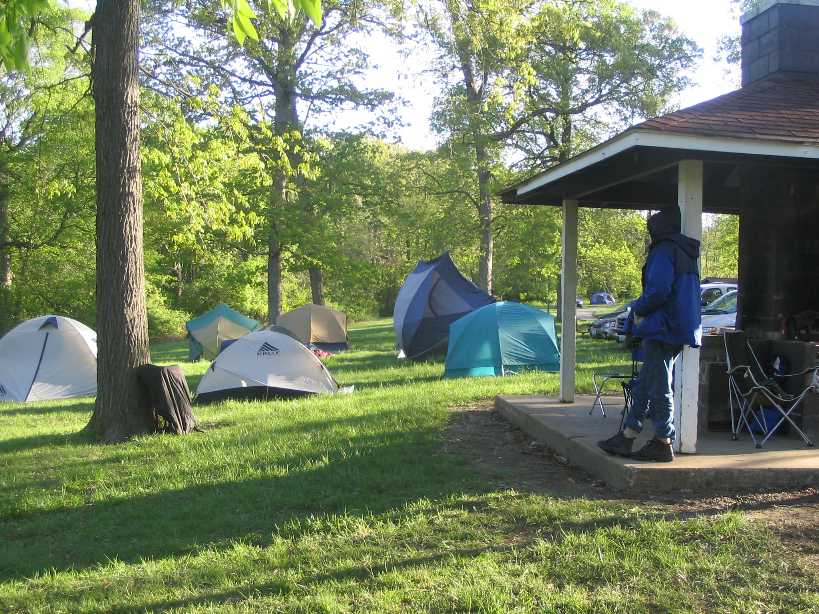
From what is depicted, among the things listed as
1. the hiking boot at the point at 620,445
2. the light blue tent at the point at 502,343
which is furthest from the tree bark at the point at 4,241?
the hiking boot at the point at 620,445

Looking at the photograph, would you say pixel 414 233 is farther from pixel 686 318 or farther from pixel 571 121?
pixel 686 318

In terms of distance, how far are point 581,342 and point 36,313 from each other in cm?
2388

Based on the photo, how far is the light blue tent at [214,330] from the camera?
69.3 feet

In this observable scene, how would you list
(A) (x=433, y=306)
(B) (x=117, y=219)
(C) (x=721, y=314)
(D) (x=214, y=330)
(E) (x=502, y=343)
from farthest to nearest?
1. (D) (x=214, y=330)
2. (A) (x=433, y=306)
3. (C) (x=721, y=314)
4. (E) (x=502, y=343)
5. (B) (x=117, y=219)

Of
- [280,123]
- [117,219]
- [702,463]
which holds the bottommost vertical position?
[702,463]

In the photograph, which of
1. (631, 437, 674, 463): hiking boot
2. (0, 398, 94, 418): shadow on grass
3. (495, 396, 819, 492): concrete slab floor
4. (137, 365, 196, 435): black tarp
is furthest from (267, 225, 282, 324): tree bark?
(631, 437, 674, 463): hiking boot

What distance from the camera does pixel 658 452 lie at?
5.55m

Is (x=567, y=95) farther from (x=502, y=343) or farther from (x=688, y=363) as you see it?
(x=688, y=363)

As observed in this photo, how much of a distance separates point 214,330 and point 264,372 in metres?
9.91

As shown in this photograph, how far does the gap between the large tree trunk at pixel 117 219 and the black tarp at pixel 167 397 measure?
0.18 meters

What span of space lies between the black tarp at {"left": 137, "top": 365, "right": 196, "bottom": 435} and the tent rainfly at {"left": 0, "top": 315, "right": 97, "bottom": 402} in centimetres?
632

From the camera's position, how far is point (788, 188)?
722 cm

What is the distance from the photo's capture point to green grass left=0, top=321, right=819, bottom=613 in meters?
3.79

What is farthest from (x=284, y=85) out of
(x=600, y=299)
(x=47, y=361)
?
(x=600, y=299)
